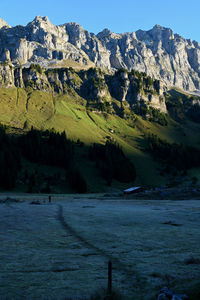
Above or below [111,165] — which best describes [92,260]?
below

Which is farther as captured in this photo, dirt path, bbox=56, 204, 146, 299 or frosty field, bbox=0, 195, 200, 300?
dirt path, bbox=56, 204, 146, 299

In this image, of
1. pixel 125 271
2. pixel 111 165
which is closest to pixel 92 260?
pixel 125 271

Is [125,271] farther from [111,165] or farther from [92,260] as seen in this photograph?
[111,165]

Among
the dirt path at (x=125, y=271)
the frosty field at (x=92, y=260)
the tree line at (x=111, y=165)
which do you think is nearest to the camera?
the frosty field at (x=92, y=260)

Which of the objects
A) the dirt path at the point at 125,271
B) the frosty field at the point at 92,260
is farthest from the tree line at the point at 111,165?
the dirt path at the point at 125,271

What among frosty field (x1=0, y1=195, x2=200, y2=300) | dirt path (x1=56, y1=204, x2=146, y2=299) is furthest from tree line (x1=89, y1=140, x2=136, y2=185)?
dirt path (x1=56, y1=204, x2=146, y2=299)

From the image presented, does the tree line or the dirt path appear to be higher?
the tree line

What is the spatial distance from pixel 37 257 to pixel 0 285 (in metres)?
5.05

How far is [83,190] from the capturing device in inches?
5276

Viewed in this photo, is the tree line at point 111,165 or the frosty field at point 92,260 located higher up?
the tree line at point 111,165

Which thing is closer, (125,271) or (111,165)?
(125,271)

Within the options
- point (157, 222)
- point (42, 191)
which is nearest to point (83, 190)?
point (42, 191)

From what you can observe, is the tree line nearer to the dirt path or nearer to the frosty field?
the frosty field

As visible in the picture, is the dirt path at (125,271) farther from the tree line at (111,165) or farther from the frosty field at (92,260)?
the tree line at (111,165)
